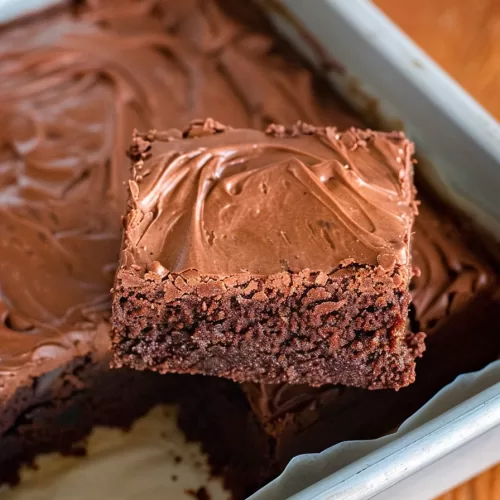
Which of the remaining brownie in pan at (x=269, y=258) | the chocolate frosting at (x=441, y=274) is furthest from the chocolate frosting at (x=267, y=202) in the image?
the chocolate frosting at (x=441, y=274)

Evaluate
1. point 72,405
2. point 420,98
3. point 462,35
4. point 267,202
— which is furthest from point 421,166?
point 72,405

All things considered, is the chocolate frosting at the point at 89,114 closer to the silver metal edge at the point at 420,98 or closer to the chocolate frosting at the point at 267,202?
the silver metal edge at the point at 420,98

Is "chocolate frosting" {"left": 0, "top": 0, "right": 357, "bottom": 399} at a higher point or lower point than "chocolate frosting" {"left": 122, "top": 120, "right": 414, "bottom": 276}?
lower

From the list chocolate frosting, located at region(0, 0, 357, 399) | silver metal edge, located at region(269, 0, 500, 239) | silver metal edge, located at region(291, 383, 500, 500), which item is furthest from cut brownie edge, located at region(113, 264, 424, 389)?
silver metal edge, located at region(269, 0, 500, 239)

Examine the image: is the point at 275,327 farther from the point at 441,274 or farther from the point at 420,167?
the point at 420,167

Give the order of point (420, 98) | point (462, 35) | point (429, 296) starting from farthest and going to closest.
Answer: point (462, 35) → point (420, 98) → point (429, 296)

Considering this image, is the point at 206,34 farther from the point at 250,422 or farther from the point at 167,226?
the point at 250,422

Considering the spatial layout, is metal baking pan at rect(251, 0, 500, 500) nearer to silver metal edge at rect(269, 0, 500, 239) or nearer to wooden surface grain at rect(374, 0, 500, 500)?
silver metal edge at rect(269, 0, 500, 239)
